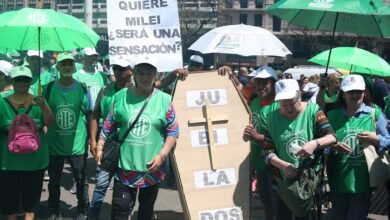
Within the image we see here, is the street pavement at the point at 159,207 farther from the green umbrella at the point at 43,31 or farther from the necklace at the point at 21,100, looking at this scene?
the green umbrella at the point at 43,31

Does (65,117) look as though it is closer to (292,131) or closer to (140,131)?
(140,131)

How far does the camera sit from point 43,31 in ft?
18.6

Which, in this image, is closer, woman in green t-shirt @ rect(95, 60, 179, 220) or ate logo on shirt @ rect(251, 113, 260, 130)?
woman in green t-shirt @ rect(95, 60, 179, 220)

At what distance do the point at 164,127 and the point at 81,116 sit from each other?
63.8 inches

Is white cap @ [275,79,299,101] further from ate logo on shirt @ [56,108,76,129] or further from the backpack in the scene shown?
ate logo on shirt @ [56,108,76,129]

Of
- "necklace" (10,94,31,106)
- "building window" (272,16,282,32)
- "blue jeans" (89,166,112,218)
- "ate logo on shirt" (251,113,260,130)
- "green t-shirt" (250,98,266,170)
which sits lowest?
"building window" (272,16,282,32)

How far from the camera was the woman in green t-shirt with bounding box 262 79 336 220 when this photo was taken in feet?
12.6

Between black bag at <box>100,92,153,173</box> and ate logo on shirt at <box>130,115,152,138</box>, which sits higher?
ate logo on shirt at <box>130,115,152,138</box>

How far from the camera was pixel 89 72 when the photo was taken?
687cm

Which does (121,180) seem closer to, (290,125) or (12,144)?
(12,144)

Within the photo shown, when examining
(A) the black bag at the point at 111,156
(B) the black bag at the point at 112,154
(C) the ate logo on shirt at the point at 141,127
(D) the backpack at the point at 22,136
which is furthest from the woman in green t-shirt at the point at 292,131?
(D) the backpack at the point at 22,136

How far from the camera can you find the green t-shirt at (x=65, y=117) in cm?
529

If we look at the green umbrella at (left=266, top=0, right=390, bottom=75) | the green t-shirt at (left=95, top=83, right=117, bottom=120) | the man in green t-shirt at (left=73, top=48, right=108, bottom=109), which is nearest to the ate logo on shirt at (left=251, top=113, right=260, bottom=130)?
the green umbrella at (left=266, top=0, right=390, bottom=75)

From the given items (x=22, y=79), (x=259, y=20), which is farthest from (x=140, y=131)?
(x=259, y=20)
